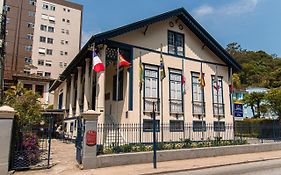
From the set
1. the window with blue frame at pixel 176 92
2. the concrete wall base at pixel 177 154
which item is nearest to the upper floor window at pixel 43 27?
the window with blue frame at pixel 176 92

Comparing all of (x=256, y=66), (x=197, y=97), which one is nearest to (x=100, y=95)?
(x=197, y=97)

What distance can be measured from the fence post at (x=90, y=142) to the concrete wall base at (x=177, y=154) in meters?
0.34

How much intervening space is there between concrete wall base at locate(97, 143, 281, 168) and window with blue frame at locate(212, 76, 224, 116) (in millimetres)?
4913

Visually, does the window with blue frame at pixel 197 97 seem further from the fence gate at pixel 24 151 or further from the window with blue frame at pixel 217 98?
the fence gate at pixel 24 151

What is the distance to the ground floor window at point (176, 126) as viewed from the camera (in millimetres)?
18359

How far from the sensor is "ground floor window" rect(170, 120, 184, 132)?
1836 cm

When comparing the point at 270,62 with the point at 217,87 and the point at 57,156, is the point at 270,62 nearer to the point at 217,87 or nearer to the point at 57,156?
the point at 217,87

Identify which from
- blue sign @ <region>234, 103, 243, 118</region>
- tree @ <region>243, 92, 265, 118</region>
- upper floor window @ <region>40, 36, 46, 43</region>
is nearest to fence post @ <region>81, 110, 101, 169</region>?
blue sign @ <region>234, 103, 243, 118</region>

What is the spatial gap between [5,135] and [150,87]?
10.5m

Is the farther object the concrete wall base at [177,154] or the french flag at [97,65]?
the french flag at [97,65]

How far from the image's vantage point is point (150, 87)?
1788 centimetres

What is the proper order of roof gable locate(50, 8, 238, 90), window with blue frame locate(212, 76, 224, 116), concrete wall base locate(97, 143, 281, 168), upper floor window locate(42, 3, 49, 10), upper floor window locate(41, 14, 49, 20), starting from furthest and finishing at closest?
upper floor window locate(42, 3, 49, 10)
upper floor window locate(41, 14, 49, 20)
window with blue frame locate(212, 76, 224, 116)
roof gable locate(50, 8, 238, 90)
concrete wall base locate(97, 143, 281, 168)

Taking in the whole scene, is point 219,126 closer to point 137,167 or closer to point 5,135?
point 137,167

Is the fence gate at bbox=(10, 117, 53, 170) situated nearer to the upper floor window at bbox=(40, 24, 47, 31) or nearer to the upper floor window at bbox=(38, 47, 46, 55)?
the upper floor window at bbox=(38, 47, 46, 55)
